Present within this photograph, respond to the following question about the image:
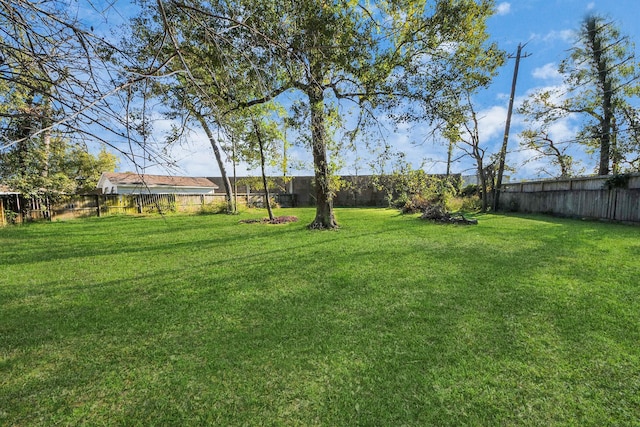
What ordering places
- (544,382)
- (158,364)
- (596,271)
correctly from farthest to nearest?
(596,271), (158,364), (544,382)

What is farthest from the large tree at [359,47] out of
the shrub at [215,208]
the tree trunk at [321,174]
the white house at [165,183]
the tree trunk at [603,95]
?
the white house at [165,183]

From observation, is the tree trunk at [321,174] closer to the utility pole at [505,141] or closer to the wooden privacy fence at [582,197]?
the wooden privacy fence at [582,197]

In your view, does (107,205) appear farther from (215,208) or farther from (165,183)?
(165,183)

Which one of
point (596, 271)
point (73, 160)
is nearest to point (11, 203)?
A: point (73, 160)

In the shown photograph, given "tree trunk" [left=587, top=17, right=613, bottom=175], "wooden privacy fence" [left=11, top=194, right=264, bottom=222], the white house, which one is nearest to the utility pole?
"tree trunk" [left=587, top=17, right=613, bottom=175]

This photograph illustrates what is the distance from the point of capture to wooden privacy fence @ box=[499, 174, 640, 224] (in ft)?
24.9

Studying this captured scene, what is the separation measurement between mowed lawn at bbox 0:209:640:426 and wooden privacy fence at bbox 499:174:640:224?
15.7 ft

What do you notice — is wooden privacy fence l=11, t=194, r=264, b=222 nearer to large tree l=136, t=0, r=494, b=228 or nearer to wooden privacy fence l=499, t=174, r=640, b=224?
large tree l=136, t=0, r=494, b=228

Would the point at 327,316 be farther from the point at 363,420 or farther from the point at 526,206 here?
the point at 526,206

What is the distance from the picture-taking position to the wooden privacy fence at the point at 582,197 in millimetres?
7602

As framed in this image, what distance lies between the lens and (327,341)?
2.10 m

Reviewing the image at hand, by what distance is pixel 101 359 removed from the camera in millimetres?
1921

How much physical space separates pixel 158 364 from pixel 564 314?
3174 millimetres

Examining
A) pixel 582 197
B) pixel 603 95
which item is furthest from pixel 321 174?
pixel 603 95
